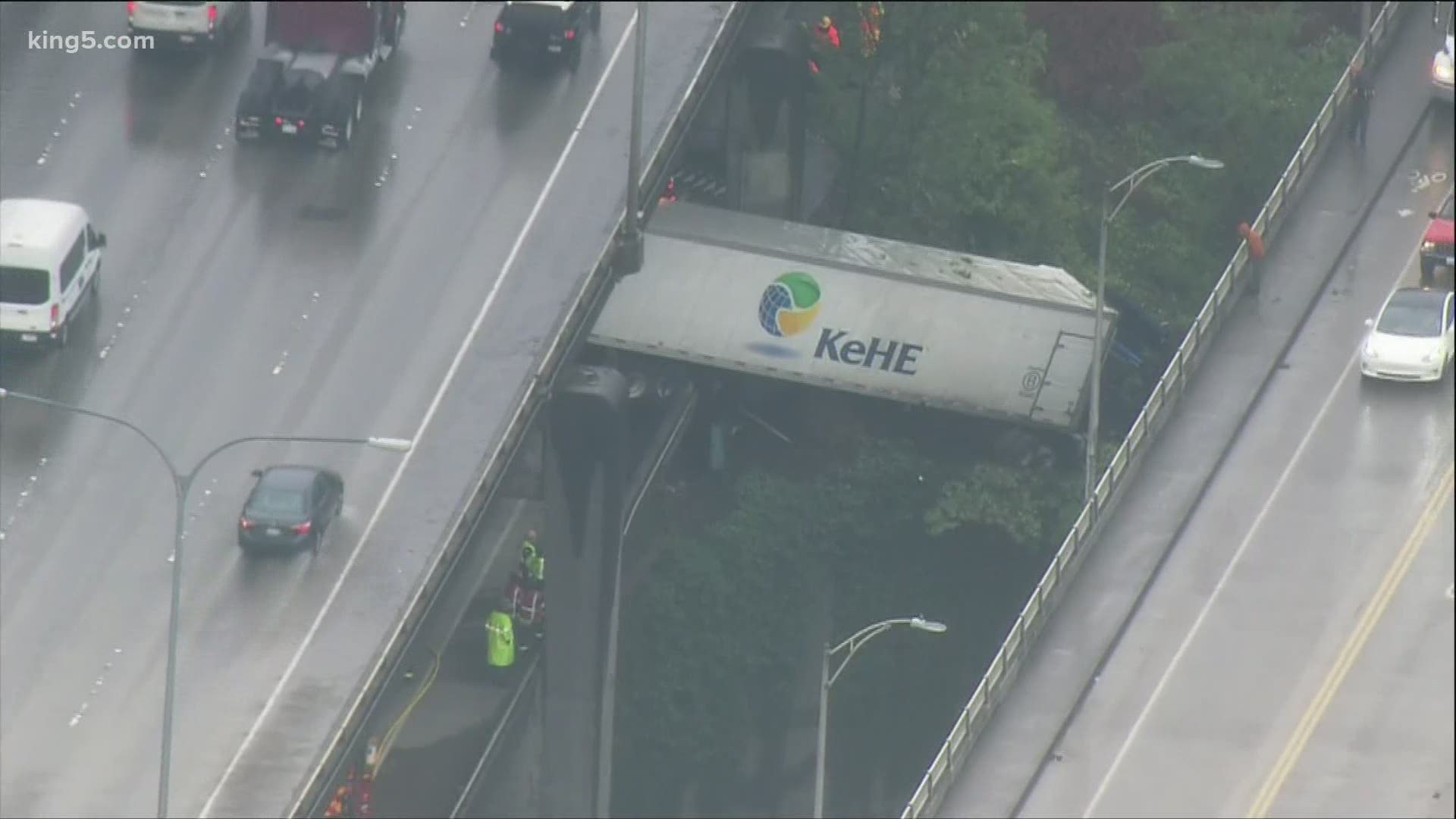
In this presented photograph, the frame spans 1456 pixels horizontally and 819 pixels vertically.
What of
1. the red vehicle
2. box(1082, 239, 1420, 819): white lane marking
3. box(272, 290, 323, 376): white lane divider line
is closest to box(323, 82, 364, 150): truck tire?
box(272, 290, 323, 376): white lane divider line

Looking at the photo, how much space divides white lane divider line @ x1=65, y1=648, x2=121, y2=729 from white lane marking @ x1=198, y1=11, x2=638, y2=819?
303 centimetres

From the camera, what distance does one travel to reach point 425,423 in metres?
68.1

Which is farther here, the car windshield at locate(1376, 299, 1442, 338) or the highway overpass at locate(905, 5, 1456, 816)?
the car windshield at locate(1376, 299, 1442, 338)

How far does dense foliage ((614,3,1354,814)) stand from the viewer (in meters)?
81.0

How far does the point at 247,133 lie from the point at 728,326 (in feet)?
37.9

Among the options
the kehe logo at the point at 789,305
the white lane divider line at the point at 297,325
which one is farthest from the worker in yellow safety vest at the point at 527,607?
the white lane divider line at the point at 297,325

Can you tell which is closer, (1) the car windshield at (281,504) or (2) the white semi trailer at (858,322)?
(1) the car windshield at (281,504)

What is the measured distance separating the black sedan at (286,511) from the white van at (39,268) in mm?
6606

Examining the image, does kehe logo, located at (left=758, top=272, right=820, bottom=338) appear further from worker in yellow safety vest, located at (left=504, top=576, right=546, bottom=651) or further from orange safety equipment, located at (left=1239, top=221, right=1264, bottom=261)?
orange safety equipment, located at (left=1239, top=221, right=1264, bottom=261)

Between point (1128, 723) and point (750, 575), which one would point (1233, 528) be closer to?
point (1128, 723)

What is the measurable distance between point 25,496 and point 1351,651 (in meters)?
24.9

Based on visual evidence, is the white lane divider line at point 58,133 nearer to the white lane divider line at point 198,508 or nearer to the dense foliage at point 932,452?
the white lane divider line at point 198,508

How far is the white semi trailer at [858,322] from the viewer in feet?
254

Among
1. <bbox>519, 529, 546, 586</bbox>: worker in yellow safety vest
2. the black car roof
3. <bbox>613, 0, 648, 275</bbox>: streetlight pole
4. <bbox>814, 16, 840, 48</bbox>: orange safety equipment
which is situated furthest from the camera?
<bbox>814, 16, 840, 48</bbox>: orange safety equipment
